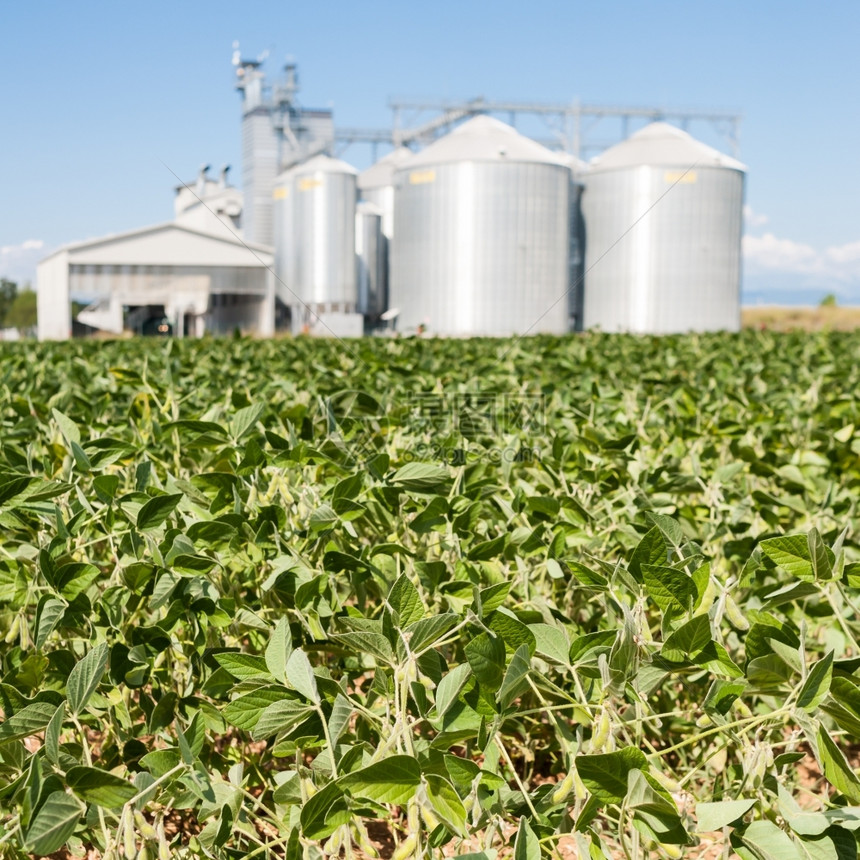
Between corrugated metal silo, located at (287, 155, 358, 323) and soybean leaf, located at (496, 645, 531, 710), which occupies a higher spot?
corrugated metal silo, located at (287, 155, 358, 323)

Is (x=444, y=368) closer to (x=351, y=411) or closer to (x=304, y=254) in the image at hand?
(x=351, y=411)

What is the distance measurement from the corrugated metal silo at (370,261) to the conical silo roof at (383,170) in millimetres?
4512

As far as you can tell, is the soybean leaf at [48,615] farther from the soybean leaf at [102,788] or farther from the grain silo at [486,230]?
the grain silo at [486,230]

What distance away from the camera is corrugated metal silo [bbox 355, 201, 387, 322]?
126ft

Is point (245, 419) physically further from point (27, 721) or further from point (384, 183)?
A: point (384, 183)

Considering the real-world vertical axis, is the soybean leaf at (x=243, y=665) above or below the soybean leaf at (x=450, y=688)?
below

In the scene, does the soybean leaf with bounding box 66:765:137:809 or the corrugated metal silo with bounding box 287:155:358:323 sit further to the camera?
the corrugated metal silo with bounding box 287:155:358:323

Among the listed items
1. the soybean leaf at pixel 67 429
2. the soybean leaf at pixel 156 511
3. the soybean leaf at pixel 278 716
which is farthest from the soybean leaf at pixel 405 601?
the soybean leaf at pixel 67 429

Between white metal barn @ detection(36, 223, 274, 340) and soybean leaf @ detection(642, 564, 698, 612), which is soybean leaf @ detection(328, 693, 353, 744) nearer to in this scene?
soybean leaf @ detection(642, 564, 698, 612)

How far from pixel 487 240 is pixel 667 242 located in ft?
21.4

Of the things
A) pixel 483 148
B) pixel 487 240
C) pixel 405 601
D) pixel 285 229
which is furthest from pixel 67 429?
pixel 285 229

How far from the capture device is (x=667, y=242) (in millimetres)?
33406

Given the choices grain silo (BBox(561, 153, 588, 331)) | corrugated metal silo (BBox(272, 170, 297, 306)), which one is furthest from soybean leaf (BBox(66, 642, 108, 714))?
corrugated metal silo (BBox(272, 170, 297, 306))

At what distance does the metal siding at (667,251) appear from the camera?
1312 inches
